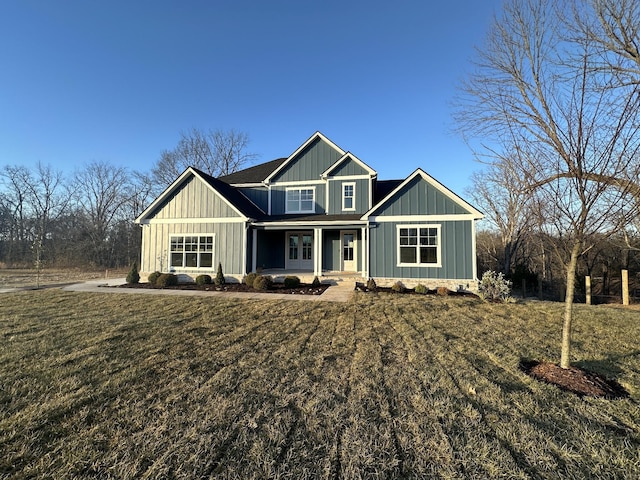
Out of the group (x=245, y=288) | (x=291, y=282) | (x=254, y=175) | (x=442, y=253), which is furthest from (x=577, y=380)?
(x=254, y=175)

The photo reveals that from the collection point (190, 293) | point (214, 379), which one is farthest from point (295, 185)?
point (214, 379)

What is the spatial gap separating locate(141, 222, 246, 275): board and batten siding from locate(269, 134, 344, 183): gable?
4.15 m

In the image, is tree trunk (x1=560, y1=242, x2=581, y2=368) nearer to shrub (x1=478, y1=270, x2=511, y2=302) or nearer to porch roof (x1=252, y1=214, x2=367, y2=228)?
shrub (x1=478, y1=270, x2=511, y2=302)

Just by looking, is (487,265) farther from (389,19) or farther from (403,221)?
(389,19)

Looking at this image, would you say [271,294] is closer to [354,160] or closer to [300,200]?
[300,200]

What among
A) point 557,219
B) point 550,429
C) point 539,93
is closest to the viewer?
point 550,429

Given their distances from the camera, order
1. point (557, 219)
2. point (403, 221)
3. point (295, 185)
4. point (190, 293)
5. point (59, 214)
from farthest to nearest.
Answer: point (59, 214) < point (295, 185) < point (403, 221) < point (190, 293) < point (557, 219)

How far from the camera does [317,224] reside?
542 inches

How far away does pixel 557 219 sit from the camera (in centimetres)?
436

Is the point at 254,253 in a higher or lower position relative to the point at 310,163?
lower

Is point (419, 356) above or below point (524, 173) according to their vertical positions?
below

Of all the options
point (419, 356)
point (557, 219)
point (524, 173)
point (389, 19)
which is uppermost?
point (389, 19)

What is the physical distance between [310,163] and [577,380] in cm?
1417

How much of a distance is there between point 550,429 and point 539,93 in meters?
5.58
